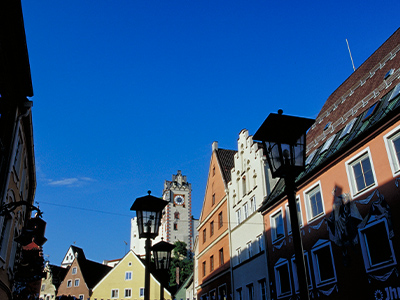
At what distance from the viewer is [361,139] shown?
58.2 feet

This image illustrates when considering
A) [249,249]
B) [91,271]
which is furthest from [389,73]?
[91,271]

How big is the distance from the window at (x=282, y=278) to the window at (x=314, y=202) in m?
3.46

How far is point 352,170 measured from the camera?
1855 cm

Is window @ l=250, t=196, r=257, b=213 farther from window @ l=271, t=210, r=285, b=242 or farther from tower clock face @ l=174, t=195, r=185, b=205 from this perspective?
tower clock face @ l=174, t=195, r=185, b=205

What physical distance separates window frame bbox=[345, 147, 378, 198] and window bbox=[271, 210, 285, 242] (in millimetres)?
6629

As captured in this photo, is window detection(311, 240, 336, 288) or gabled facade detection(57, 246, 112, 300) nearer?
window detection(311, 240, 336, 288)

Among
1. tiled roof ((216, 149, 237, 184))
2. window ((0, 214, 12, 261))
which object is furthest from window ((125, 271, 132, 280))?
window ((0, 214, 12, 261))

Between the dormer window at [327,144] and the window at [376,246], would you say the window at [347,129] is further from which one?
the window at [376,246]

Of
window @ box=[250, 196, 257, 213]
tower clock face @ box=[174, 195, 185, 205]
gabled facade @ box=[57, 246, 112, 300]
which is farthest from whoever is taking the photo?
tower clock face @ box=[174, 195, 185, 205]

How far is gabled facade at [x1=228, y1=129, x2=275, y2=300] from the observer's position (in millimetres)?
26266

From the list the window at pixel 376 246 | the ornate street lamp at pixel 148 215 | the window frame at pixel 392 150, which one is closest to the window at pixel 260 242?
the window at pixel 376 246

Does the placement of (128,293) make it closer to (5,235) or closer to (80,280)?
(80,280)

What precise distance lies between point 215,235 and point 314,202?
16.0m

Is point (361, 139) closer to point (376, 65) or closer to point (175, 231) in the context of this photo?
point (376, 65)
